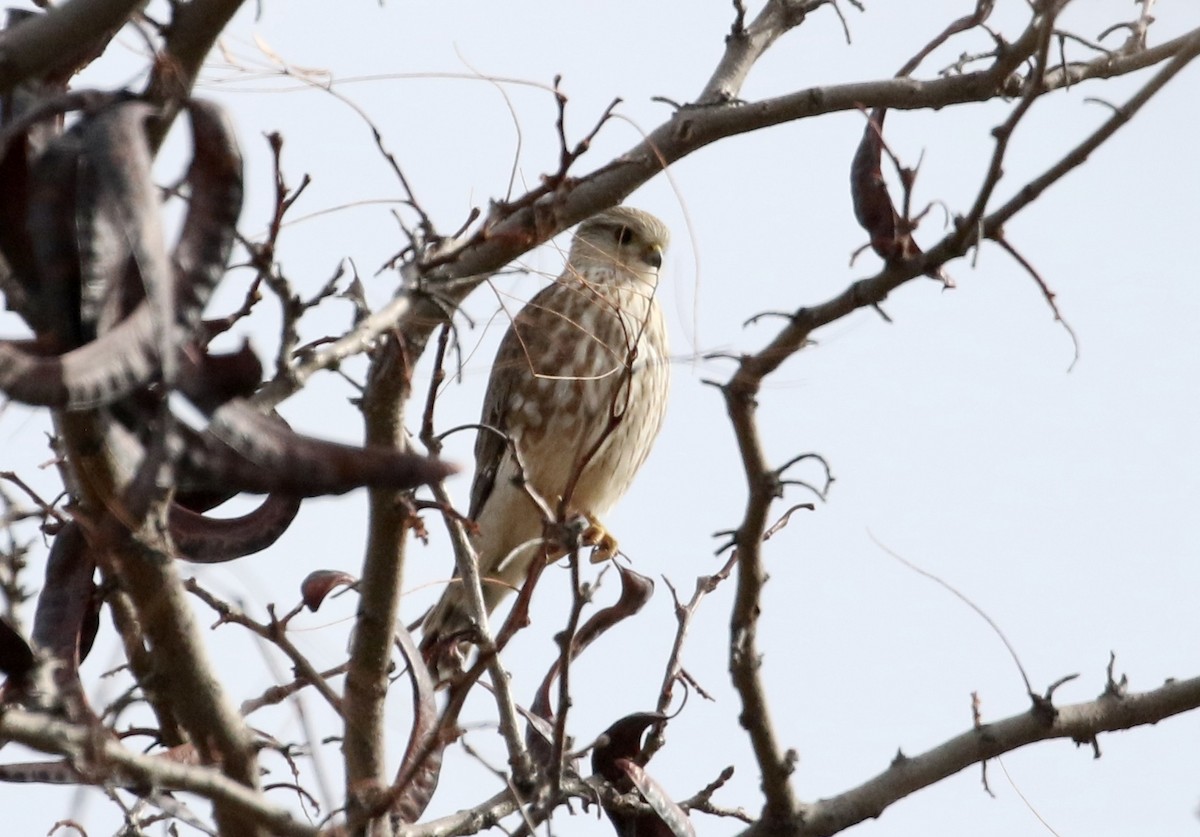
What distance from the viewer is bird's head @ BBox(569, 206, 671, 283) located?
6195 mm

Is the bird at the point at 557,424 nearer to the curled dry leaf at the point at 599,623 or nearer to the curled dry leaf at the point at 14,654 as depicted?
the curled dry leaf at the point at 599,623

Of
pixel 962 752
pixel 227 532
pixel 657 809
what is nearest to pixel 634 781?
pixel 657 809

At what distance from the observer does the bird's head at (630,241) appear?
620cm

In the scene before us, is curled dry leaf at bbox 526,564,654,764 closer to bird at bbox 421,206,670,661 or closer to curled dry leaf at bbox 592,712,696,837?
curled dry leaf at bbox 592,712,696,837

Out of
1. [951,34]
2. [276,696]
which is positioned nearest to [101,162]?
[276,696]

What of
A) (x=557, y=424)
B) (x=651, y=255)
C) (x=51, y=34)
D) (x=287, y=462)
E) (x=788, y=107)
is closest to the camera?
(x=287, y=462)

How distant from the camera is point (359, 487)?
1.36m

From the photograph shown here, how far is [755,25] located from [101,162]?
8.65ft

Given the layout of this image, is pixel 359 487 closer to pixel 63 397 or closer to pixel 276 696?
pixel 63 397

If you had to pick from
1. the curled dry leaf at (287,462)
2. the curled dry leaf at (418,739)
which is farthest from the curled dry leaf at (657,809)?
the curled dry leaf at (287,462)

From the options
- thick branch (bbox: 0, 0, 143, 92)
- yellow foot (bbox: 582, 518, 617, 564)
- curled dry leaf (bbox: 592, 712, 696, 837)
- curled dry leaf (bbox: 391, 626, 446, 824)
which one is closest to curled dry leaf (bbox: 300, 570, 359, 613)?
curled dry leaf (bbox: 391, 626, 446, 824)

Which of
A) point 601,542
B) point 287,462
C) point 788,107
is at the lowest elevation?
point 287,462

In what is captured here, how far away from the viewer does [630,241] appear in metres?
6.25

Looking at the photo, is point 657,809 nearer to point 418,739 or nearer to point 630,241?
point 418,739
